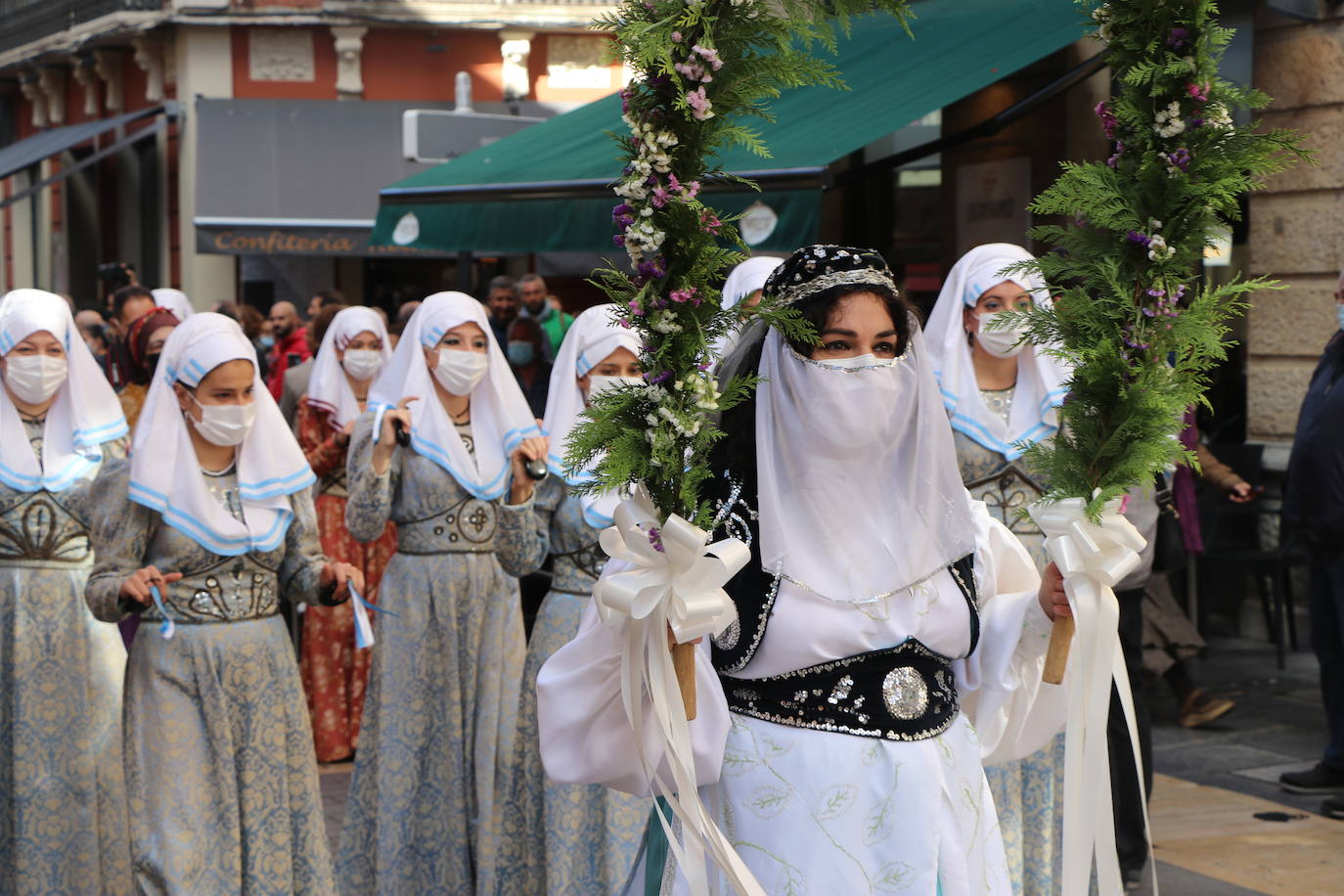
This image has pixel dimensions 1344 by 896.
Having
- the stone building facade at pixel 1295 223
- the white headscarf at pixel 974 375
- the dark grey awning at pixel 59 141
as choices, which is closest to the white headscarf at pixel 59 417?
the white headscarf at pixel 974 375

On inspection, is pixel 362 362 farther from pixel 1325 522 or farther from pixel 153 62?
pixel 153 62

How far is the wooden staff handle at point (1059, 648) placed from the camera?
3.17 meters

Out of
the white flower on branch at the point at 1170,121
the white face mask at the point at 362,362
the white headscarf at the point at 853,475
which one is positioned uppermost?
the white flower on branch at the point at 1170,121

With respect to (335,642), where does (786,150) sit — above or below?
above

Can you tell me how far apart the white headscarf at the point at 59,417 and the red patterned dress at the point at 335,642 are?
2.25 m

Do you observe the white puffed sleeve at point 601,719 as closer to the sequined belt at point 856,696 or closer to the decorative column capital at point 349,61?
the sequined belt at point 856,696

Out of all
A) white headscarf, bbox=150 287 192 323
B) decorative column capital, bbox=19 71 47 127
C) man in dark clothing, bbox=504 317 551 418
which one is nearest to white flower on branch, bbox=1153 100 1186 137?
man in dark clothing, bbox=504 317 551 418

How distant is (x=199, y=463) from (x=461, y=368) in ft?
4.28

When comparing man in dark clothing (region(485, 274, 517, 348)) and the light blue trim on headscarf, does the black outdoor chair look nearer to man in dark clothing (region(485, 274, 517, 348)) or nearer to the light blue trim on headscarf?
man in dark clothing (region(485, 274, 517, 348))

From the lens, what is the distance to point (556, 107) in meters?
19.2

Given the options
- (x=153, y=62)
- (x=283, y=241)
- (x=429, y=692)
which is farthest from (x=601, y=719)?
(x=153, y=62)

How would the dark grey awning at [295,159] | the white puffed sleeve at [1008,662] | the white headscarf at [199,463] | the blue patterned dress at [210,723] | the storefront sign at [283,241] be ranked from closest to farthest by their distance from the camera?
the white puffed sleeve at [1008,662], the blue patterned dress at [210,723], the white headscarf at [199,463], the storefront sign at [283,241], the dark grey awning at [295,159]

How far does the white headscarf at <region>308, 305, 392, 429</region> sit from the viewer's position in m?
8.72

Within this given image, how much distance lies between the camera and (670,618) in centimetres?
280
